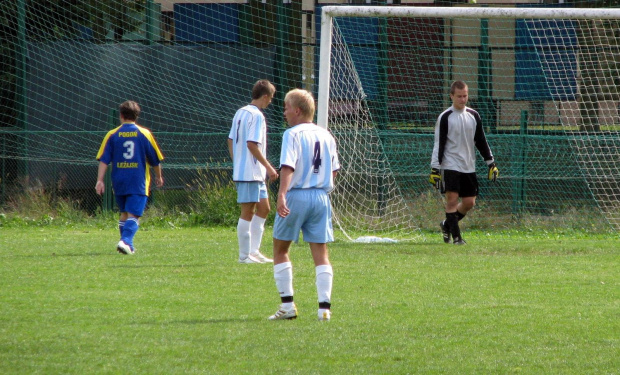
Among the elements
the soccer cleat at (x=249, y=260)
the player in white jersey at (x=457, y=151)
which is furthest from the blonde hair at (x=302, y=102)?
the player in white jersey at (x=457, y=151)

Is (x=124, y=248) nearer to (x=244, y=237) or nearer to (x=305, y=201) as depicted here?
(x=244, y=237)

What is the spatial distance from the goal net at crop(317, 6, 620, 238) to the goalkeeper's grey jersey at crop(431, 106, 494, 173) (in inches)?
46.1

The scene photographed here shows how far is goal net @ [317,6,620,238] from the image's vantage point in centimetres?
1155

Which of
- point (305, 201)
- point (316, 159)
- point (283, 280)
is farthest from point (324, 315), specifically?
point (316, 159)

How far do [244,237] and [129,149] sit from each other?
5.46ft

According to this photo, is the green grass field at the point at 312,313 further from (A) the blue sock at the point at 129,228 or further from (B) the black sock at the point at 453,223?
(B) the black sock at the point at 453,223

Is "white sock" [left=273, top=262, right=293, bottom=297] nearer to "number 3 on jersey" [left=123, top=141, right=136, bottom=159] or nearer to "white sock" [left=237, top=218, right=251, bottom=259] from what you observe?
"white sock" [left=237, top=218, right=251, bottom=259]

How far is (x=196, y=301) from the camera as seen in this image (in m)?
6.47

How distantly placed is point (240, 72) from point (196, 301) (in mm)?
9056

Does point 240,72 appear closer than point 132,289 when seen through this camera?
No

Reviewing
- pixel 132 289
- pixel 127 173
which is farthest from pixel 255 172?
pixel 132 289

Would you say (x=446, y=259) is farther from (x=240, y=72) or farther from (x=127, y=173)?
(x=240, y=72)

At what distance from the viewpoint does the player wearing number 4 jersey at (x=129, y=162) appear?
927 cm

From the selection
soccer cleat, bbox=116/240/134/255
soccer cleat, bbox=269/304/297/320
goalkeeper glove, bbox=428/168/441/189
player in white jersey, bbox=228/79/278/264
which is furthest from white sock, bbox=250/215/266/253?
soccer cleat, bbox=269/304/297/320
